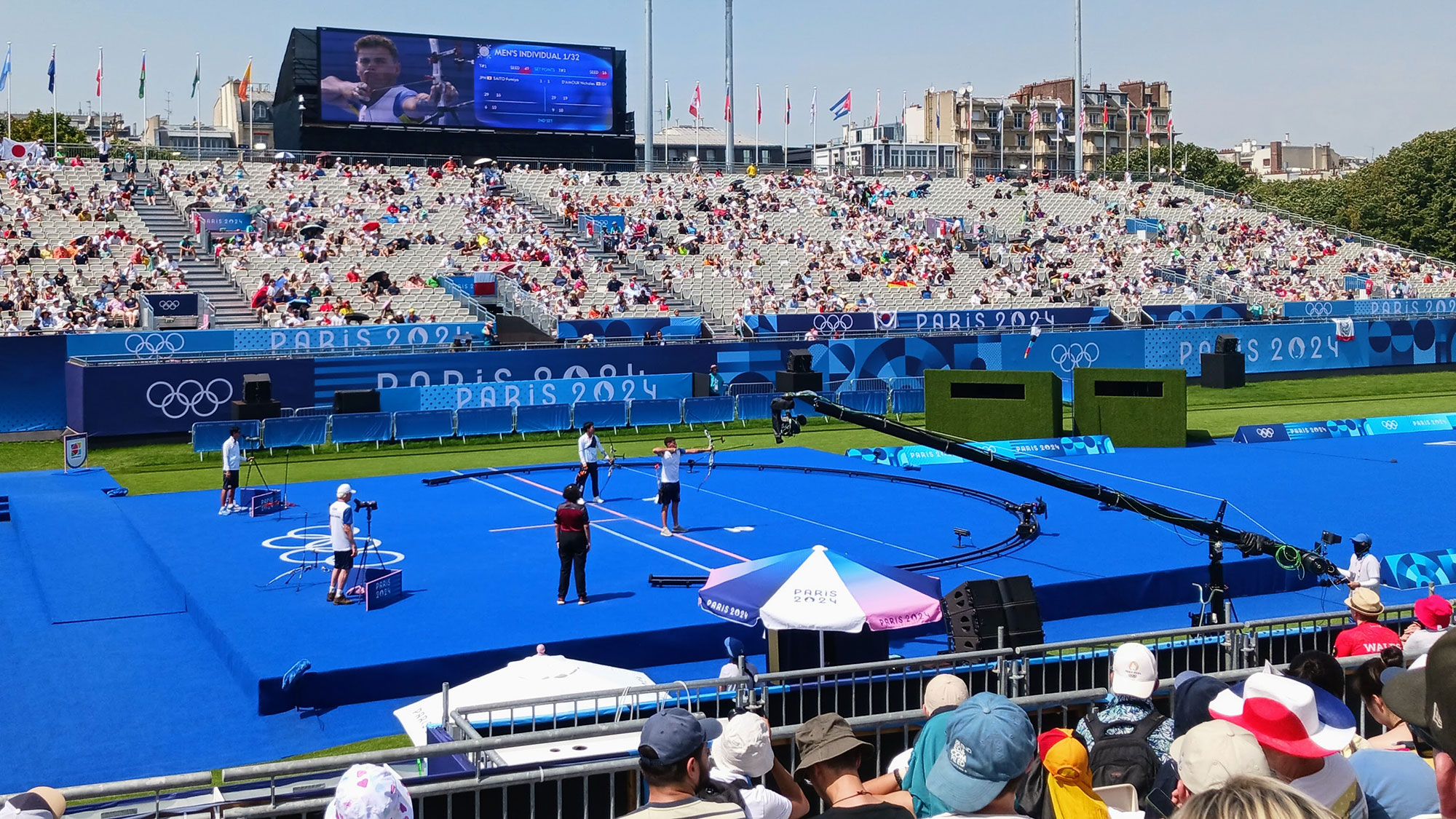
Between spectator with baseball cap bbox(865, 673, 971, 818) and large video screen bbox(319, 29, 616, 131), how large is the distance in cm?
5751

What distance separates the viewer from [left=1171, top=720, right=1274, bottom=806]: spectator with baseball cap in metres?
4.78

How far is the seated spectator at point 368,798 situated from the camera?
5.09 metres

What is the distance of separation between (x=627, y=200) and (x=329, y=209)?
13520 millimetres

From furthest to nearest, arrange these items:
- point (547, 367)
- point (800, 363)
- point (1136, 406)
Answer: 1. point (800, 363)
2. point (547, 367)
3. point (1136, 406)

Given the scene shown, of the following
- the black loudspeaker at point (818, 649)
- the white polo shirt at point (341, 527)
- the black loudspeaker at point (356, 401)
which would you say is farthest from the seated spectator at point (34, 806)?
the black loudspeaker at point (356, 401)

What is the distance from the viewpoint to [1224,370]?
49.0 metres

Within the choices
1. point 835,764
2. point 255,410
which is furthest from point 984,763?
point 255,410

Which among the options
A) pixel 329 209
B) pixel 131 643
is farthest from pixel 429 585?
pixel 329 209

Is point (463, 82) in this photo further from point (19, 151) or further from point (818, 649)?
point (818, 649)

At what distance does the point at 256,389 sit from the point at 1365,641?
31.7 metres

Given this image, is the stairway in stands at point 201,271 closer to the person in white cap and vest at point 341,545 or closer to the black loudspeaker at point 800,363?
the black loudspeaker at point 800,363

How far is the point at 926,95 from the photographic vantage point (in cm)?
15812

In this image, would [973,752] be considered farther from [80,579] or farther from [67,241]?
[67,241]

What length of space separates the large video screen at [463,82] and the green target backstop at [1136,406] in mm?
36338
